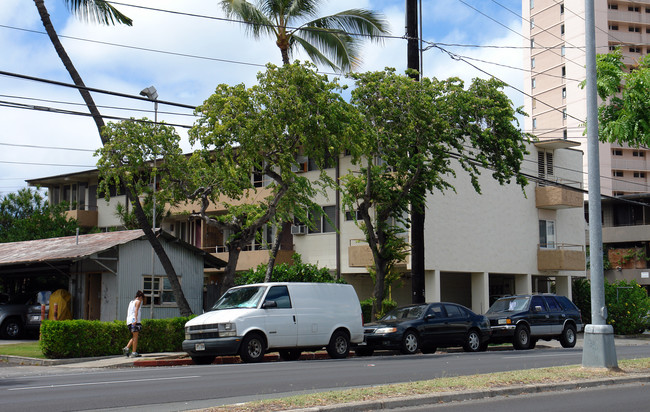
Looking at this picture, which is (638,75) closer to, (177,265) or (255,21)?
(255,21)

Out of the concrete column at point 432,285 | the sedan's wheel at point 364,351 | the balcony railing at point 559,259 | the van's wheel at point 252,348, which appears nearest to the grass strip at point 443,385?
the van's wheel at point 252,348

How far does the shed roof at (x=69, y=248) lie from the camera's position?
91.2ft

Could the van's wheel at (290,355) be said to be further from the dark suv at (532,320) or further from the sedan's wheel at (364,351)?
the dark suv at (532,320)

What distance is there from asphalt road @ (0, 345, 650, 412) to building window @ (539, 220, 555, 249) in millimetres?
22140

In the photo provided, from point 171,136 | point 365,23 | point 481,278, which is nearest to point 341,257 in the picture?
point 481,278

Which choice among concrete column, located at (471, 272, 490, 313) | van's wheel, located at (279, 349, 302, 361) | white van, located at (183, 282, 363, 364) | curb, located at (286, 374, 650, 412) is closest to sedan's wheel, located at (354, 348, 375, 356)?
white van, located at (183, 282, 363, 364)

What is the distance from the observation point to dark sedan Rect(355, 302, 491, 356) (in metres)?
21.7

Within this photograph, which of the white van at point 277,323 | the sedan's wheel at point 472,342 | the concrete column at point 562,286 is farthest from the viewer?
the concrete column at point 562,286

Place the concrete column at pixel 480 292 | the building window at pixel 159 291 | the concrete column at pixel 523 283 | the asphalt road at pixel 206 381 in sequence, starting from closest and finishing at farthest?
the asphalt road at pixel 206 381
the building window at pixel 159 291
the concrete column at pixel 480 292
the concrete column at pixel 523 283

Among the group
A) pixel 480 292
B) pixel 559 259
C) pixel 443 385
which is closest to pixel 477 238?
pixel 480 292

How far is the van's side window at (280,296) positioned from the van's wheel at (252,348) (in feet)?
3.42

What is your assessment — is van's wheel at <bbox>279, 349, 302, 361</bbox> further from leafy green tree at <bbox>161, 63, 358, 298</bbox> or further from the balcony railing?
the balcony railing

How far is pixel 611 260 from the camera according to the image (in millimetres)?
58312

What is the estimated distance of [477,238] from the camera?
36844 millimetres
